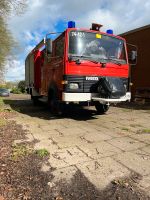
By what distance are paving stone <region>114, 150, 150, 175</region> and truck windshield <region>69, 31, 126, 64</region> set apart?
4.01 meters

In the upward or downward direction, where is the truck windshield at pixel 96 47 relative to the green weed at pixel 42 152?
upward

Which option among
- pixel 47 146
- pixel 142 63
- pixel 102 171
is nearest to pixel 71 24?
pixel 47 146

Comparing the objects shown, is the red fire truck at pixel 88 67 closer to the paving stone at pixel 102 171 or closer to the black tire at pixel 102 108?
the black tire at pixel 102 108

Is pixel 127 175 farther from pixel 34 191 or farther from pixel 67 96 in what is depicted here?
pixel 67 96

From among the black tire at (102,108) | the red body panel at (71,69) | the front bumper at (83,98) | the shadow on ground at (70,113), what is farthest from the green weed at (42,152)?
the black tire at (102,108)

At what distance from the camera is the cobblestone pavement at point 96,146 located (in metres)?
4.09

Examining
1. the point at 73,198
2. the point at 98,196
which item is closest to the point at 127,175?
the point at 98,196

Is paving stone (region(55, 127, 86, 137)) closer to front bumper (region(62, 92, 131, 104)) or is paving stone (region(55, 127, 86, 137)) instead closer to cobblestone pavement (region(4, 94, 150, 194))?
cobblestone pavement (region(4, 94, 150, 194))

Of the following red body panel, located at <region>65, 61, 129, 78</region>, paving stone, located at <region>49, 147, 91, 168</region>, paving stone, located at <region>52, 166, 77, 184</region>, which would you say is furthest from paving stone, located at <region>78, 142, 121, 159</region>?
red body panel, located at <region>65, 61, 129, 78</region>

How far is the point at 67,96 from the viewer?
786 cm

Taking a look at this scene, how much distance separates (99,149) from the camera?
206 inches

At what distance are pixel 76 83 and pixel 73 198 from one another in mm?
4990

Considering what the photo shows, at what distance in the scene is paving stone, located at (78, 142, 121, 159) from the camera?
194 inches

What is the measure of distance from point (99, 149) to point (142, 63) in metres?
10.5
